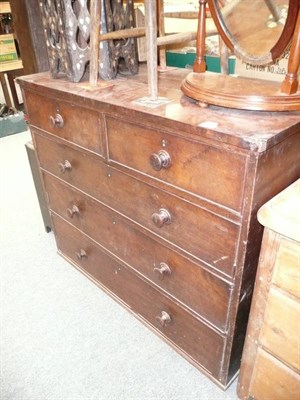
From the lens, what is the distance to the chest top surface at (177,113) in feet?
2.60

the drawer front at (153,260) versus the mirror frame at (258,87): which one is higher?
the mirror frame at (258,87)

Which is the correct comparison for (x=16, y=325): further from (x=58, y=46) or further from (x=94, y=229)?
(x=58, y=46)

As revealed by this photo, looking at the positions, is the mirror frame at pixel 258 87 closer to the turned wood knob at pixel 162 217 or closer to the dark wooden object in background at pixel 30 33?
the turned wood knob at pixel 162 217

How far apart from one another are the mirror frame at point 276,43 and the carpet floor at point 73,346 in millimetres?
1180

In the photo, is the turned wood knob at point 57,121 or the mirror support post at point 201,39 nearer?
the mirror support post at point 201,39

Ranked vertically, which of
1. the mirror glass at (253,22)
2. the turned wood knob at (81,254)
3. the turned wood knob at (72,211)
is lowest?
the turned wood knob at (81,254)

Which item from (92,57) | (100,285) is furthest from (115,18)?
(100,285)

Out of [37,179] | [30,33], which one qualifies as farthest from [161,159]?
[30,33]

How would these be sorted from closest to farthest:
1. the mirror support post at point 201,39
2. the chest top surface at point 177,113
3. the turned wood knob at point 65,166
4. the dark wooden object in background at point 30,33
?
the chest top surface at point 177,113, the mirror support post at point 201,39, the turned wood knob at point 65,166, the dark wooden object in background at point 30,33

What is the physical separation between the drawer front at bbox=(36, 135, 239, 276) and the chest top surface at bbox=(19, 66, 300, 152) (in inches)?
9.2

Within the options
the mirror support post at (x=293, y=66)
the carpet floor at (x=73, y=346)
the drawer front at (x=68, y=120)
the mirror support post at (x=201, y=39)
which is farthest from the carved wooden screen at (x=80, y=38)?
the carpet floor at (x=73, y=346)

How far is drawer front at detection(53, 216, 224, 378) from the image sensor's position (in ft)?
3.97

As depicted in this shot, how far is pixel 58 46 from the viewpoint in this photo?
4.36 ft

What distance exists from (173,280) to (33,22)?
1779mm
